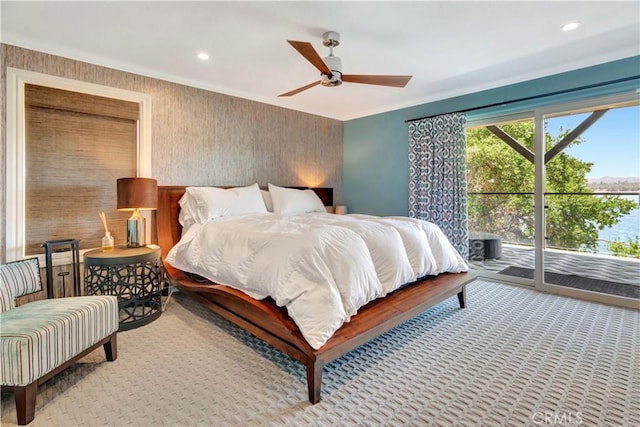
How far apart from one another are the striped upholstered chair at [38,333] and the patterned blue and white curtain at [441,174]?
147 inches

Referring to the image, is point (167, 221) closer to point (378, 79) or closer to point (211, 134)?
point (211, 134)

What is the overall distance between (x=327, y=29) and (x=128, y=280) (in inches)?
109

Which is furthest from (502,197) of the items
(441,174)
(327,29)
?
(327,29)

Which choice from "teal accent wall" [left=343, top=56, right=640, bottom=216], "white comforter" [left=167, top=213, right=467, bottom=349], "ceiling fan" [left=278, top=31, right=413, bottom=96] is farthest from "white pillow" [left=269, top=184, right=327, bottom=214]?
"ceiling fan" [left=278, top=31, right=413, bottom=96]

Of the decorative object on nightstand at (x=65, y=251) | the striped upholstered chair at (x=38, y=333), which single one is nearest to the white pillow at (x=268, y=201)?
the decorative object on nightstand at (x=65, y=251)

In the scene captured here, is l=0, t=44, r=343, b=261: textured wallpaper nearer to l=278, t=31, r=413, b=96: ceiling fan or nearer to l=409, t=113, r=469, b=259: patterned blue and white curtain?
l=409, t=113, r=469, b=259: patterned blue and white curtain

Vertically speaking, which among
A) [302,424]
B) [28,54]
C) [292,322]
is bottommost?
[302,424]

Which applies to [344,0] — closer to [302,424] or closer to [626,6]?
[626,6]

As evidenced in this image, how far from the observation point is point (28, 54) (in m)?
2.74

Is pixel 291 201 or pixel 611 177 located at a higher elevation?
pixel 611 177

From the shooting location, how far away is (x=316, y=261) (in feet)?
6.15

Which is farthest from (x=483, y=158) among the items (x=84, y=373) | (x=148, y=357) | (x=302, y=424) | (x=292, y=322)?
(x=84, y=373)

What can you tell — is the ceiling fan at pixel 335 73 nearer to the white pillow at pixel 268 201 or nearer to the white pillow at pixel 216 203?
the white pillow at pixel 216 203

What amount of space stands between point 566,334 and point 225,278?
2.76 metres
